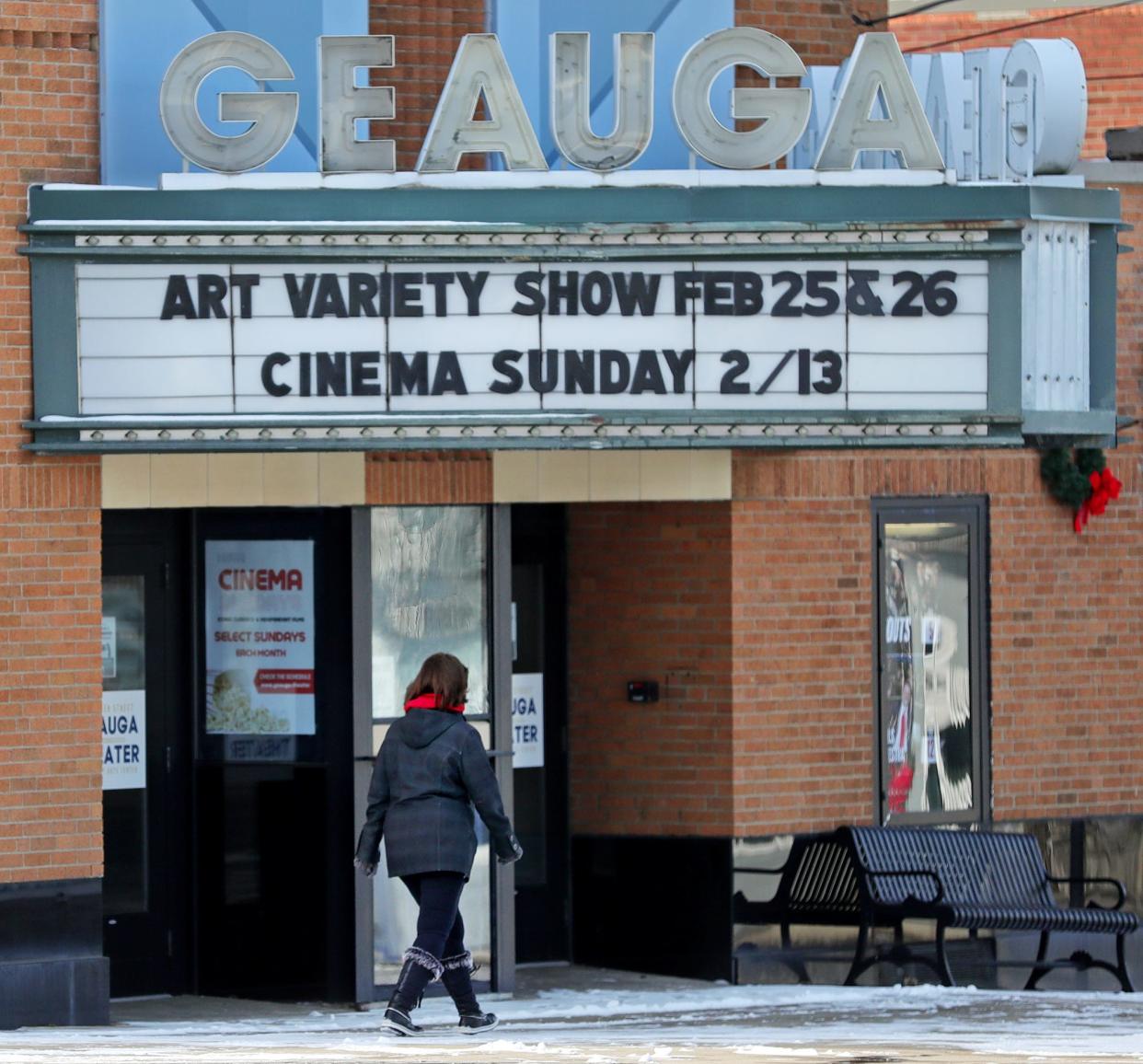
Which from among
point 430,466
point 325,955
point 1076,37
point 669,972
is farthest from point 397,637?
point 1076,37

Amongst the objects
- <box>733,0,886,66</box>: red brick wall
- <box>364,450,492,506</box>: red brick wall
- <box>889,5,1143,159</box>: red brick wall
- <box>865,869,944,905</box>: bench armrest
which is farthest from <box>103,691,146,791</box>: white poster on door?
<box>889,5,1143,159</box>: red brick wall

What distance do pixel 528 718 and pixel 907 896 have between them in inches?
99.6

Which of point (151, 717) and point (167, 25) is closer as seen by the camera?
point (167, 25)

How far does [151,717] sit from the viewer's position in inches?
510

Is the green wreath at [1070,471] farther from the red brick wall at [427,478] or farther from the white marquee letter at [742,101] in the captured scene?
the red brick wall at [427,478]

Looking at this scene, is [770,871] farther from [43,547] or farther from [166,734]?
[43,547]

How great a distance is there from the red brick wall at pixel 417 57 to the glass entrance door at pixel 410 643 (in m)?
2.02

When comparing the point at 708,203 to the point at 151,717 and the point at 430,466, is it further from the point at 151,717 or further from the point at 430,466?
the point at 151,717

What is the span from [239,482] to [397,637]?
4.17ft

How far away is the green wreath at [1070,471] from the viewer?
1405 centimetres

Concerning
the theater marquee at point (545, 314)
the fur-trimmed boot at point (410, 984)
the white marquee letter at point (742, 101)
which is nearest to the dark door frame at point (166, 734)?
the theater marquee at point (545, 314)

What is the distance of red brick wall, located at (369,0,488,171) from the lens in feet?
41.6

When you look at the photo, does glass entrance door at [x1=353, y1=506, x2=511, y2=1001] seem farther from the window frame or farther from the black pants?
the window frame

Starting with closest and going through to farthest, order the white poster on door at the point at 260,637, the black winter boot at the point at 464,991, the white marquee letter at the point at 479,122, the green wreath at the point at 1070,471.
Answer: the black winter boot at the point at 464,991 < the white marquee letter at the point at 479,122 < the white poster on door at the point at 260,637 < the green wreath at the point at 1070,471
